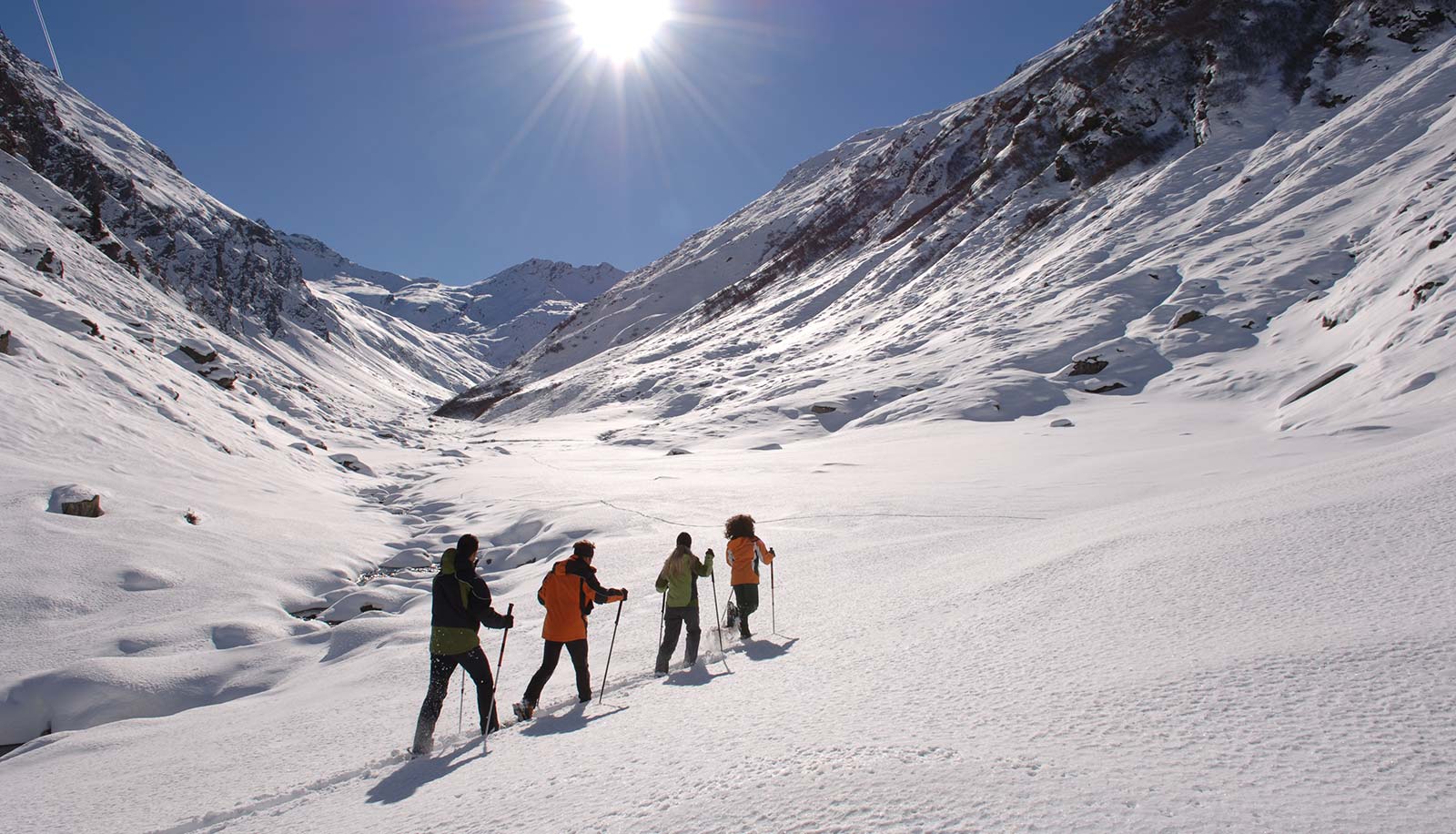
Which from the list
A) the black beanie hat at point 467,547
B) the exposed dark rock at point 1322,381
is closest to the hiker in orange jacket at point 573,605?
the black beanie hat at point 467,547

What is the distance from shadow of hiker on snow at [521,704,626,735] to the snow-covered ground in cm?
4

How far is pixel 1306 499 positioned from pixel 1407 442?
11.8 ft

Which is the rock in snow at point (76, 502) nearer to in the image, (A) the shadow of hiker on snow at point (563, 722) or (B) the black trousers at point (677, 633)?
(A) the shadow of hiker on snow at point (563, 722)

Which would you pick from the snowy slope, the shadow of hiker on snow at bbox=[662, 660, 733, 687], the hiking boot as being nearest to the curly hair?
the shadow of hiker on snow at bbox=[662, 660, 733, 687]

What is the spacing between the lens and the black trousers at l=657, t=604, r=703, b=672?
6594mm

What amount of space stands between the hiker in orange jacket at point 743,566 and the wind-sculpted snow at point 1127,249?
46.7 ft

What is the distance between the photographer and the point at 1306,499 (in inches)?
242

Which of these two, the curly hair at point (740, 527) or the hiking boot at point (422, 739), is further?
the curly hair at point (740, 527)

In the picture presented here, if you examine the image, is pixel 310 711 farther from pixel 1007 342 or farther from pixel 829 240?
pixel 829 240

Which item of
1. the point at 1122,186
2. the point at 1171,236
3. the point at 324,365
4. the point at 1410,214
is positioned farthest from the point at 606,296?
the point at 1410,214

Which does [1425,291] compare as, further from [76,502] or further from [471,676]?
[76,502]

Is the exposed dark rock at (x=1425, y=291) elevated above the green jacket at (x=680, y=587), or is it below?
above

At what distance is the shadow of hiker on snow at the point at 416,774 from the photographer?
408cm

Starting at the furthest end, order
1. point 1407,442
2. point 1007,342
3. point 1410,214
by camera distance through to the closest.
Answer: point 1007,342 < point 1410,214 < point 1407,442
